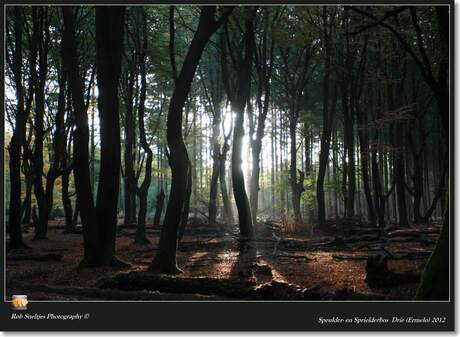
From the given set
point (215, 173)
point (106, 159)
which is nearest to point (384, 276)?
point (106, 159)

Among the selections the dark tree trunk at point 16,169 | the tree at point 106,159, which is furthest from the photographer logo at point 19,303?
the dark tree trunk at point 16,169

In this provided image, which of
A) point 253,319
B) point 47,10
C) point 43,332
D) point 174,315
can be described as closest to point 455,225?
point 253,319

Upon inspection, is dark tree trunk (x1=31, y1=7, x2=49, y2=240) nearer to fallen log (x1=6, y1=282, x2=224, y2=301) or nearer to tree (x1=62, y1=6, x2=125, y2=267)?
tree (x1=62, y1=6, x2=125, y2=267)

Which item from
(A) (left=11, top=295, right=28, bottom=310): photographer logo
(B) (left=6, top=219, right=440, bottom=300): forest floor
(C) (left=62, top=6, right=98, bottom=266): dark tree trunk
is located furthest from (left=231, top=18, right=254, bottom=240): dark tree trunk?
(A) (left=11, top=295, right=28, bottom=310): photographer logo

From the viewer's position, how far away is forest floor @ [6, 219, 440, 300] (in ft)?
17.0

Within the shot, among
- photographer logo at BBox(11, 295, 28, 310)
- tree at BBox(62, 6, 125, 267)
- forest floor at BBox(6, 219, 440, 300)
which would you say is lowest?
forest floor at BBox(6, 219, 440, 300)

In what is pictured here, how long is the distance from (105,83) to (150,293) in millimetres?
4617

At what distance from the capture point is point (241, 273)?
659 centimetres

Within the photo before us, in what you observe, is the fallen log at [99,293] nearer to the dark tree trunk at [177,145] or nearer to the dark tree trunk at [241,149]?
the dark tree trunk at [177,145]

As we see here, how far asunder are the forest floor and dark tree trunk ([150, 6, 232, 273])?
0.49 metres

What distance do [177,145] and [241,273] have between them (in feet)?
8.18

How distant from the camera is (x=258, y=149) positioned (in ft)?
54.6

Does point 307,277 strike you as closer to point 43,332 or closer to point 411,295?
point 411,295

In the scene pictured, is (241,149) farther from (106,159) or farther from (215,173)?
(215,173)
